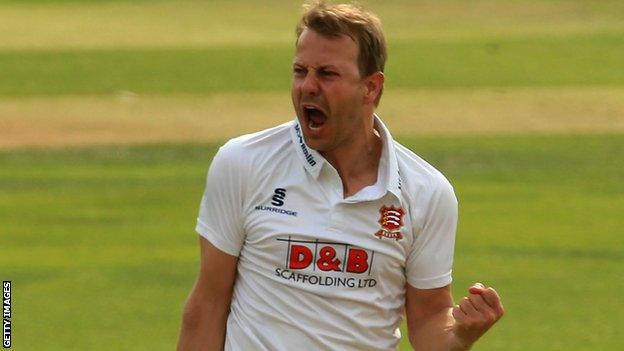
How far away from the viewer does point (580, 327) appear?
1148 centimetres

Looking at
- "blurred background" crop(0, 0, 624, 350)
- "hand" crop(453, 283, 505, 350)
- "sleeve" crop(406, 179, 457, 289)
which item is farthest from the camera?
"blurred background" crop(0, 0, 624, 350)

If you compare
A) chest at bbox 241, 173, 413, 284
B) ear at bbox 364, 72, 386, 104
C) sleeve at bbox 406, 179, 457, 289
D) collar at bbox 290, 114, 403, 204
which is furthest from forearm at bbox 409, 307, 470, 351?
ear at bbox 364, 72, 386, 104

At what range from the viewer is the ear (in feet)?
17.2

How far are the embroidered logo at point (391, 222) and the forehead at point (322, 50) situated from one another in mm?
454

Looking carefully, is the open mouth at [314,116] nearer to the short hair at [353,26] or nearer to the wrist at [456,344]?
the short hair at [353,26]

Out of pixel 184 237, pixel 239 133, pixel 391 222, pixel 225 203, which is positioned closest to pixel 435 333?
pixel 391 222

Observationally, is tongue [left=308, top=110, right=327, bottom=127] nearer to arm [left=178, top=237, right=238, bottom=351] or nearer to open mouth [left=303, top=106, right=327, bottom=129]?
open mouth [left=303, top=106, right=327, bottom=129]

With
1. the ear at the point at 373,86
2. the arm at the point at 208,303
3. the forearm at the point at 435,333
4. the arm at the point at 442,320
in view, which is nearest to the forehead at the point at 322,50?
the ear at the point at 373,86

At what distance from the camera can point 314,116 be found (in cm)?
A: 514

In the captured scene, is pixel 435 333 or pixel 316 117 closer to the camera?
pixel 316 117

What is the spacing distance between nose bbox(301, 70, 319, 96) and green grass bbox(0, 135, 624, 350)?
5.87 m

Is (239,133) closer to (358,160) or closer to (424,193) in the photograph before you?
(358,160)

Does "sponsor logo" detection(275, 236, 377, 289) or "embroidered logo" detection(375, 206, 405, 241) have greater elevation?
"embroidered logo" detection(375, 206, 405, 241)

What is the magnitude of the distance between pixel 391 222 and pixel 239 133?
50.7 ft
